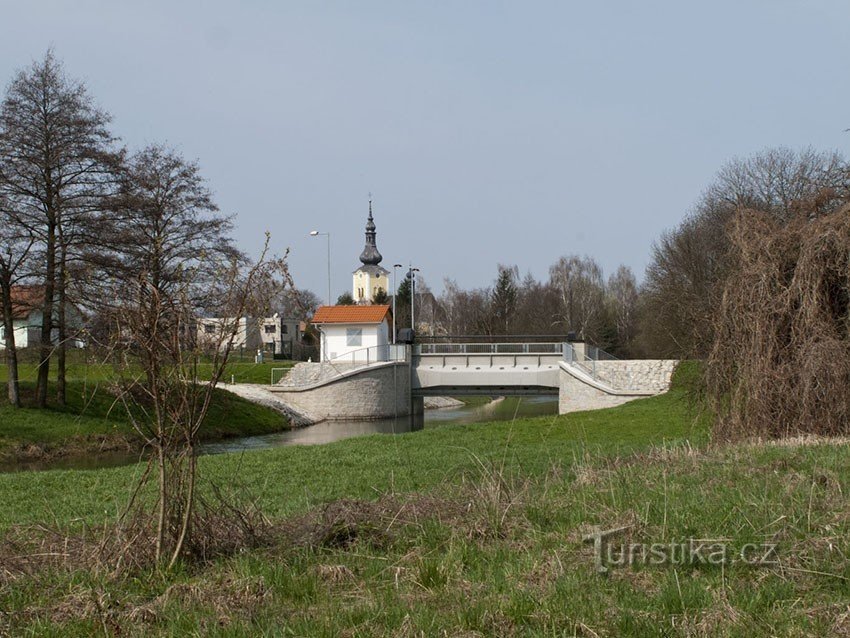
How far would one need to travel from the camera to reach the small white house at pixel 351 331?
43656mm

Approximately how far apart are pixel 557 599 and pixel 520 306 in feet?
237

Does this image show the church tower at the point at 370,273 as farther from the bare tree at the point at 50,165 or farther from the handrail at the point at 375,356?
the bare tree at the point at 50,165

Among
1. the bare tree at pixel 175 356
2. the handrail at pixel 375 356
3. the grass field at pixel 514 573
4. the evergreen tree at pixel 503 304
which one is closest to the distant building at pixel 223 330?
the bare tree at pixel 175 356

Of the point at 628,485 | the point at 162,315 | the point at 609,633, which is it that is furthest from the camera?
the point at 628,485

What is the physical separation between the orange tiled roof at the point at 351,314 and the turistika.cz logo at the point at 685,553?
38.6m

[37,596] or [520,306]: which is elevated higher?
[520,306]

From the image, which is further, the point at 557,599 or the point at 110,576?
the point at 110,576

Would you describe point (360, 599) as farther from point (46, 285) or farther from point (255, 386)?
point (255, 386)

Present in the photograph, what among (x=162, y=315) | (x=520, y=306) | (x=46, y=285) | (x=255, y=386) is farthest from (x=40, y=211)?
(x=520, y=306)

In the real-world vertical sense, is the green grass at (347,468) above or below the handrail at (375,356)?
below

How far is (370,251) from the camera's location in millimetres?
89500

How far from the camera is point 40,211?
24906 millimetres

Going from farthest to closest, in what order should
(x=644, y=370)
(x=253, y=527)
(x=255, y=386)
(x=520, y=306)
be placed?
1. (x=520, y=306)
2. (x=255, y=386)
3. (x=644, y=370)
4. (x=253, y=527)

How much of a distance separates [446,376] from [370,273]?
158 ft
